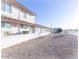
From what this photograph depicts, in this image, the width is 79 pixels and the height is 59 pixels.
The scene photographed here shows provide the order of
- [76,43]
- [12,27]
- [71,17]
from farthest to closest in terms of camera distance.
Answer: [12,27]
[71,17]
[76,43]

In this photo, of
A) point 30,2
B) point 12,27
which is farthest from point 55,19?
point 12,27

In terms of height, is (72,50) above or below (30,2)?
below

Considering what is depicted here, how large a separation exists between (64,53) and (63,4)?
908mm

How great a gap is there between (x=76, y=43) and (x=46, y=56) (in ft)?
1.96

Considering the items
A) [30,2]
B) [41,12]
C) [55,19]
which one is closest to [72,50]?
[55,19]

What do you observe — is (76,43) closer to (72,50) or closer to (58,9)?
(72,50)

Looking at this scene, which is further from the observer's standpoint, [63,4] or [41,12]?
[41,12]

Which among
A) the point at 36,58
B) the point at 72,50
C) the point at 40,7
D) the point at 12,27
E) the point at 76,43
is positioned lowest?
the point at 36,58

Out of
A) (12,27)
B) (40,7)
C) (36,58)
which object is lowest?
(36,58)

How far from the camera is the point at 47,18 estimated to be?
204 cm

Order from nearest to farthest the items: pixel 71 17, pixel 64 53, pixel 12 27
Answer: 1. pixel 71 17
2. pixel 64 53
3. pixel 12 27

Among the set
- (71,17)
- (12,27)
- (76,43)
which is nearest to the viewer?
(76,43)

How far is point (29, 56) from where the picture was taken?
6.48 ft

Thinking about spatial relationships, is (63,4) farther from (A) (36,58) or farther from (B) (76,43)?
(A) (36,58)
